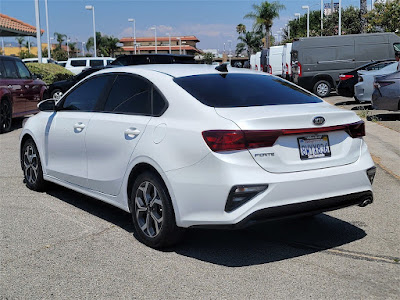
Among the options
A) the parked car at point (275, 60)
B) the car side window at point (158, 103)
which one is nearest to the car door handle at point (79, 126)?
the car side window at point (158, 103)

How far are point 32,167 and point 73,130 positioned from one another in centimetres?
136

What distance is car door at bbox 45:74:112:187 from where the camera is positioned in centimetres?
586

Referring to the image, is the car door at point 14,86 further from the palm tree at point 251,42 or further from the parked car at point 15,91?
the palm tree at point 251,42

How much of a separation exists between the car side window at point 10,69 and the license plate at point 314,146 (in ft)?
35.9

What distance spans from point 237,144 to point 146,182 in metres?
1.00

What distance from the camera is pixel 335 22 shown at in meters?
67.3

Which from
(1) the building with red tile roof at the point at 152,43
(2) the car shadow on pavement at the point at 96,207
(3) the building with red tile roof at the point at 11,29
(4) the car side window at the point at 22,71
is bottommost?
(2) the car shadow on pavement at the point at 96,207

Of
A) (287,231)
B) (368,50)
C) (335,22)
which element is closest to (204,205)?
(287,231)

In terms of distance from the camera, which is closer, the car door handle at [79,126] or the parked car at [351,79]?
the car door handle at [79,126]

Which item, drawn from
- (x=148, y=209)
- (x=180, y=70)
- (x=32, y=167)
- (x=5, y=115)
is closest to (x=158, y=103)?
(x=180, y=70)

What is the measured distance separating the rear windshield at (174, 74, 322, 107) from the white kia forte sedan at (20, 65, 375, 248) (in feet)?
0.03

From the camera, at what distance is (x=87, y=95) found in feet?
20.1

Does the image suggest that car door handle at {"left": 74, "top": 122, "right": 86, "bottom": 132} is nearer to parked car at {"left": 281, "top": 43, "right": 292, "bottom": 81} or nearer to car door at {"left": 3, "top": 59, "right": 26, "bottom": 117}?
car door at {"left": 3, "top": 59, "right": 26, "bottom": 117}

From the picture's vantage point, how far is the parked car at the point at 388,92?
1355cm
